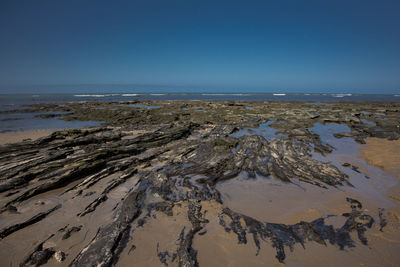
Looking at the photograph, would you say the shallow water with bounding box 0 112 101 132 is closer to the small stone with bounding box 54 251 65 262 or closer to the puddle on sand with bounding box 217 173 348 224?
the small stone with bounding box 54 251 65 262

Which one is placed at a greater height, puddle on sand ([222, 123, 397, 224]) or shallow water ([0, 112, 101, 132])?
puddle on sand ([222, 123, 397, 224])

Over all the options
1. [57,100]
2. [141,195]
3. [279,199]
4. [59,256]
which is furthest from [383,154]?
[57,100]

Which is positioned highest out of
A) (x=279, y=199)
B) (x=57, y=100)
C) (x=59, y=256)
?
(x=59, y=256)

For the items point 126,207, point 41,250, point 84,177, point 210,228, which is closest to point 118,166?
point 84,177

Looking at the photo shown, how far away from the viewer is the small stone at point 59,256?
3.31 metres

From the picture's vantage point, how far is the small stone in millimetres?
3310

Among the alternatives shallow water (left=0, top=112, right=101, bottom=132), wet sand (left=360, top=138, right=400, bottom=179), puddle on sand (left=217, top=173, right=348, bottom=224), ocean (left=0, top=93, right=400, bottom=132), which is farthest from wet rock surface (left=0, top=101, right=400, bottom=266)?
ocean (left=0, top=93, right=400, bottom=132)

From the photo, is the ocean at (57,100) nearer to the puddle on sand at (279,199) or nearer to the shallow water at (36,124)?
the shallow water at (36,124)

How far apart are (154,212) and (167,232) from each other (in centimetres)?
85

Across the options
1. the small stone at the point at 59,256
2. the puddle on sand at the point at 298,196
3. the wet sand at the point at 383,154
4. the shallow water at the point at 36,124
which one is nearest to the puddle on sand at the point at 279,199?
the puddle on sand at the point at 298,196

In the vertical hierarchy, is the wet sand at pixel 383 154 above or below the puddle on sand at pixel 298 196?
above

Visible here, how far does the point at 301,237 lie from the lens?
3869 millimetres

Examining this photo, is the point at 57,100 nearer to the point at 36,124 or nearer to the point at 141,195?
the point at 36,124

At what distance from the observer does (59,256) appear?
3354mm
